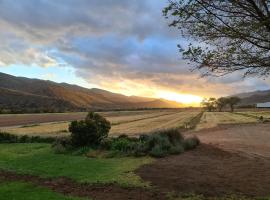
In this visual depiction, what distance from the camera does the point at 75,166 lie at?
64.3 feet

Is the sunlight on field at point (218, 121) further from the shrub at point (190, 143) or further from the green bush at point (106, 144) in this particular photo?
the green bush at point (106, 144)

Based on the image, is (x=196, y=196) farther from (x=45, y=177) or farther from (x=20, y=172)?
(x=20, y=172)

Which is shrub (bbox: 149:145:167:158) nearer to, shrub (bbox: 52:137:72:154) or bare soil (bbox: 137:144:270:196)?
bare soil (bbox: 137:144:270:196)

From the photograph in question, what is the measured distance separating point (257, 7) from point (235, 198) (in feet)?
18.3

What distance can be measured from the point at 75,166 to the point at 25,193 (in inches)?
231

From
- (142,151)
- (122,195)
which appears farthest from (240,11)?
(142,151)

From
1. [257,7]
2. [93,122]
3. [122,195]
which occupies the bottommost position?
[122,195]

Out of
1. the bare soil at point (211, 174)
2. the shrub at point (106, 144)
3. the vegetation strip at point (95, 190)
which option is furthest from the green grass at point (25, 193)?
the shrub at point (106, 144)

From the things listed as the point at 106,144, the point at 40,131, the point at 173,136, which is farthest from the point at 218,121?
the point at 106,144

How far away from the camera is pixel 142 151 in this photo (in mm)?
23328

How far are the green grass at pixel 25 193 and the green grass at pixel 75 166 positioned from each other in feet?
6.83

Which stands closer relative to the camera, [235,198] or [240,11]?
[240,11]

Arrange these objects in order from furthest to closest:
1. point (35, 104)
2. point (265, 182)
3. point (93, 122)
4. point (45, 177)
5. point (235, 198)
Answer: point (35, 104), point (93, 122), point (45, 177), point (265, 182), point (235, 198)

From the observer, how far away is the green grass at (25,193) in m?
13.1
